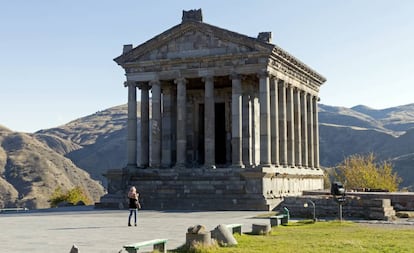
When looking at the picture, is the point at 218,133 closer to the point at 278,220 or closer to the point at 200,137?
the point at 200,137

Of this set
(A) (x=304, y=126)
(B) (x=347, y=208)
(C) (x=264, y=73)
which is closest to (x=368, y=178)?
(A) (x=304, y=126)

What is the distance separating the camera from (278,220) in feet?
68.5

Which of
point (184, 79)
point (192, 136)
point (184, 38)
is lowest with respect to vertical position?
point (192, 136)

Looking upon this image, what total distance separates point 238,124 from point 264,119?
190cm

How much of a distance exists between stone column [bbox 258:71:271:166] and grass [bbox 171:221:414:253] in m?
17.2

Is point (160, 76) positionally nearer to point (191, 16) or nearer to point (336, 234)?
point (191, 16)

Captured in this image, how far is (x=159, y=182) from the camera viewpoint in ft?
121

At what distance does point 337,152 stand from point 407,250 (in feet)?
493

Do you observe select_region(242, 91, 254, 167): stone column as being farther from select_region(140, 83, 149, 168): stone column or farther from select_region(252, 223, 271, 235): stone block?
select_region(252, 223, 271, 235): stone block

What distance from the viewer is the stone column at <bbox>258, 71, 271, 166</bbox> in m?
36.8

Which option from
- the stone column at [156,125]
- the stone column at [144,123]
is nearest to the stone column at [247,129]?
the stone column at [156,125]

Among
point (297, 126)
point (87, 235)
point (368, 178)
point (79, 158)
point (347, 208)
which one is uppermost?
point (79, 158)

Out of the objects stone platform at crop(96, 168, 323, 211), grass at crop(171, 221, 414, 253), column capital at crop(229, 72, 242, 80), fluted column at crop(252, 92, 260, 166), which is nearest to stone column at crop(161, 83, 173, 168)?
stone platform at crop(96, 168, 323, 211)

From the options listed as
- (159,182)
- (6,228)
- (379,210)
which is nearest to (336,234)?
(379,210)
